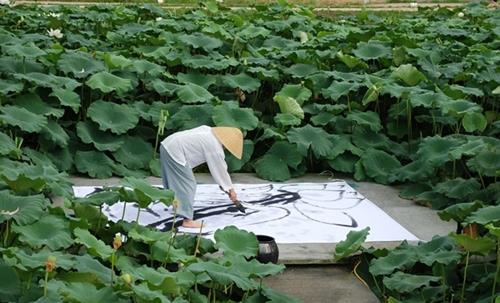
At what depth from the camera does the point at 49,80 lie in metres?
7.64

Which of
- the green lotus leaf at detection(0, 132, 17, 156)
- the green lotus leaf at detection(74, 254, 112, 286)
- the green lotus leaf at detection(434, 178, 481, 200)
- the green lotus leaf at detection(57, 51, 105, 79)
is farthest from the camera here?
the green lotus leaf at detection(57, 51, 105, 79)

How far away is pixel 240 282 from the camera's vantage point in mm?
4324

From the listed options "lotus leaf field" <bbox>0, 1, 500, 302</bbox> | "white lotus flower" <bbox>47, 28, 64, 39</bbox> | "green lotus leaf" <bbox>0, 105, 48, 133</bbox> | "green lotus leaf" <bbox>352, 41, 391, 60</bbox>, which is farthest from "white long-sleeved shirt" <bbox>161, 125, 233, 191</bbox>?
"white lotus flower" <bbox>47, 28, 64, 39</bbox>

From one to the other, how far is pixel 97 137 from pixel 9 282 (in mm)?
3564

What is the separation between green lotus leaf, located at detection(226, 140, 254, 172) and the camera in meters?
7.54

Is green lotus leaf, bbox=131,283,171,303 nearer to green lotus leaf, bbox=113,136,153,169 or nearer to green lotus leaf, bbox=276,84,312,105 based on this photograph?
green lotus leaf, bbox=113,136,153,169

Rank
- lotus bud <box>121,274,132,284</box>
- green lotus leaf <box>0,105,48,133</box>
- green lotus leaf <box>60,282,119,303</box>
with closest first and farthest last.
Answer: green lotus leaf <box>60,282,119,303</box>
lotus bud <box>121,274,132,284</box>
green lotus leaf <box>0,105,48,133</box>

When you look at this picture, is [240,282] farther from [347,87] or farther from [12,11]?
[12,11]

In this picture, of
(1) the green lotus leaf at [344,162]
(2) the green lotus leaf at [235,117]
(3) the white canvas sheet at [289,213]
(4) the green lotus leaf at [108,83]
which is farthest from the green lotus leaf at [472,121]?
(4) the green lotus leaf at [108,83]

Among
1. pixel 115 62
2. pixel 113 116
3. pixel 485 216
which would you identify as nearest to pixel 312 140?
pixel 113 116

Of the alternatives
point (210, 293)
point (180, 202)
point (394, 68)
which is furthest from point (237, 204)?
point (394, 68)

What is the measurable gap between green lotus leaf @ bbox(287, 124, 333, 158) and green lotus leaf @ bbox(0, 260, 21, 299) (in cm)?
364

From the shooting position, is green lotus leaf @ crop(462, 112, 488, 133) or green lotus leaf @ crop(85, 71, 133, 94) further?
green lotus leaf @ crop(85, 71, 133, 94)

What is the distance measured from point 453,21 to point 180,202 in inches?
256
